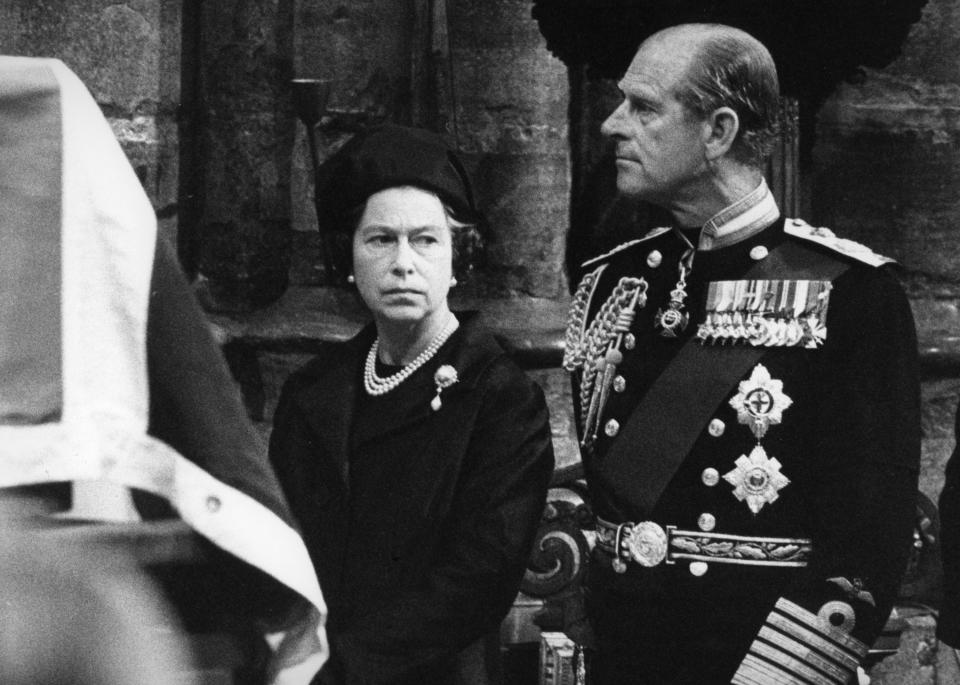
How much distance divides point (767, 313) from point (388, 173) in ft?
2.21

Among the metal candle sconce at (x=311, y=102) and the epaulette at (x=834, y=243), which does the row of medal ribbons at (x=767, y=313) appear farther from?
the metal candle sconce at (x=311, y=102)

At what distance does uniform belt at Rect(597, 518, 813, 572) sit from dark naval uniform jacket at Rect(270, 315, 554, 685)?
0.49 ft

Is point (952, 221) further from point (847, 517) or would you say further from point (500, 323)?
point (847, 517)

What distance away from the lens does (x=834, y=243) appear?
118 inches

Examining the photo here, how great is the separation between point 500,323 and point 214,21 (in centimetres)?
107

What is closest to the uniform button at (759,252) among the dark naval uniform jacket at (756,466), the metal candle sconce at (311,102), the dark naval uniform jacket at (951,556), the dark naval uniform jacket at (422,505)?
the dark naval uniform jacket at (756,466)

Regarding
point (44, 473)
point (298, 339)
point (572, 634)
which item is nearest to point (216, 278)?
point (298, 339)

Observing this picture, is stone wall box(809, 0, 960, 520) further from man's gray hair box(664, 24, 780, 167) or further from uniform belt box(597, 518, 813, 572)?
uniform belt box(597, 518, 813, 572)

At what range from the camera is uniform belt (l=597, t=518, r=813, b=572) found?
2857mm

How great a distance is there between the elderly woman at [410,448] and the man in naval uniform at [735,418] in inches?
7.2

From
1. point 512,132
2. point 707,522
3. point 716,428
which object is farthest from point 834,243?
point 512,132

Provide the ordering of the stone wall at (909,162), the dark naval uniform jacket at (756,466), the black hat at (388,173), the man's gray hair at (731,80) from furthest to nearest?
the stone wall at (909,162)
the black hat at (388,173)
the man's gray hair at (731,80)
the dark naval uniform jacket at (756,466)

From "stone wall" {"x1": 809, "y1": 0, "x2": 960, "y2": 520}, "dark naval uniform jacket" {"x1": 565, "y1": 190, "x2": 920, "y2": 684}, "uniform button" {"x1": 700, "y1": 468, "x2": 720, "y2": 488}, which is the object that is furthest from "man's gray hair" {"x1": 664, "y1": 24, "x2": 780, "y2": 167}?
"stone wall" {"x1": 809, "y1": 0, "x2": 960, "y2": 520}

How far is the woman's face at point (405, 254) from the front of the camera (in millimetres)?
3055
